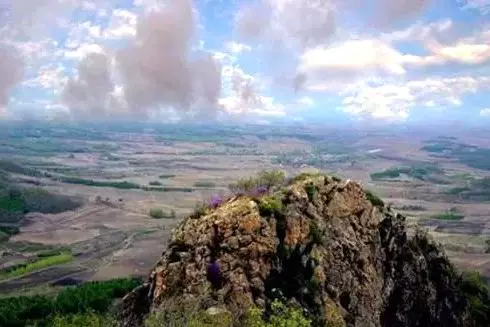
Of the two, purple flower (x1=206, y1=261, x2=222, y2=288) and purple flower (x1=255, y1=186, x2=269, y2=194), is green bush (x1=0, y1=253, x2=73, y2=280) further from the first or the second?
purple flower (x1=206, y1=261, x2=222, y2=288)

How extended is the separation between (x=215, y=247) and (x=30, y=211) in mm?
156664

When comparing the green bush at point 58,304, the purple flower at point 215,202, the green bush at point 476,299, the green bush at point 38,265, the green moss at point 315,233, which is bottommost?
the green bush at point 38,265

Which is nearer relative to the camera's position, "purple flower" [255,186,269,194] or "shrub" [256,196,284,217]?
"shrub" [256,196,284,217]

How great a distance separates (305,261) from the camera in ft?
133

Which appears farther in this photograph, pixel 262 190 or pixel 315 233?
pixel 262 190

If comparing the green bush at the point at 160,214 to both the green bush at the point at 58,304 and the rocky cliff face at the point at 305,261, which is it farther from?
the rocky cliff face at the point at 305,261

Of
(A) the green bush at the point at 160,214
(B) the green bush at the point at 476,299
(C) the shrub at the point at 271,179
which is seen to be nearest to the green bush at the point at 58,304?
(C) the shrub at the point at 271,179

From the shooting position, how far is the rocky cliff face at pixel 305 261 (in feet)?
122

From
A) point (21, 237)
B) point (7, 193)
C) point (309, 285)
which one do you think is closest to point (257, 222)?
point (309, 285)

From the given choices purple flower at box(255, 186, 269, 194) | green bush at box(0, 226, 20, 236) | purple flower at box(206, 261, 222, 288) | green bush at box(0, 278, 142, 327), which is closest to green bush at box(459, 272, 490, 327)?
purple flower at box(255, 186, 269, 194)

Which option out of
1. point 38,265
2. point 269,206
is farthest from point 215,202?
point 38,265

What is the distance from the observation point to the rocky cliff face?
37.1m

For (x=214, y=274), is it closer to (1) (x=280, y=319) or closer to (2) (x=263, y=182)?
(1) (x=280, y=319)

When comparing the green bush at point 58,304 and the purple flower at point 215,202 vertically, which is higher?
the purple flower at point 215,202
